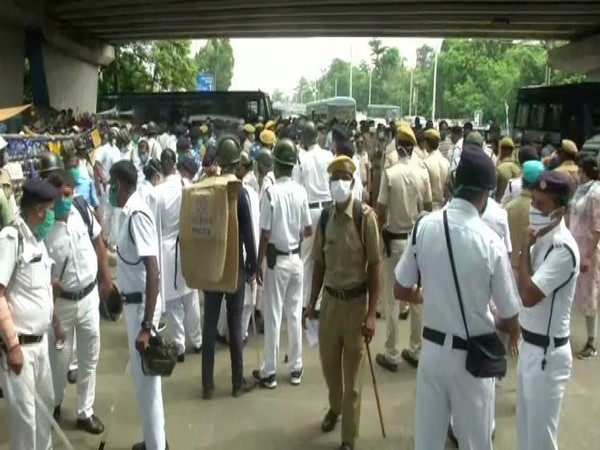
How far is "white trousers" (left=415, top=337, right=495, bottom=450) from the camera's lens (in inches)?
155

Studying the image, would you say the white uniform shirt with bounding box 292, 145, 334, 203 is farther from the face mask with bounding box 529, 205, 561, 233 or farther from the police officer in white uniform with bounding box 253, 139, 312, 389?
the face mask with bounding box 529, 205, 561, 233

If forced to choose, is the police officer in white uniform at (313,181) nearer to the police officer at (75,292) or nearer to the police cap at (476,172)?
the police officer at (75,292)

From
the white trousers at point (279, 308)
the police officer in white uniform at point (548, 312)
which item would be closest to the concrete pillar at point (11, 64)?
the white trousers at point (279, 308)

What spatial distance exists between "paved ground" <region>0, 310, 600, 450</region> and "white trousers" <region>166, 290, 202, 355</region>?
30 cm

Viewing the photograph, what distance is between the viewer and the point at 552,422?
14.3 feet

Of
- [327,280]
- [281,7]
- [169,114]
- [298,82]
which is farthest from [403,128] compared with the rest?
[298,82]

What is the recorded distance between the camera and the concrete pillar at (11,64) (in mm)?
27906

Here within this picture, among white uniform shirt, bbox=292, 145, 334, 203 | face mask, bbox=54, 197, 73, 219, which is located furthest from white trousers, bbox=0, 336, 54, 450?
white uniform shirt, bbox=292, 145, 334, 203

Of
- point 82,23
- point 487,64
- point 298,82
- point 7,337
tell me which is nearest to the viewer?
point 7,337

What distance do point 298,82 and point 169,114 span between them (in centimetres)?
14793

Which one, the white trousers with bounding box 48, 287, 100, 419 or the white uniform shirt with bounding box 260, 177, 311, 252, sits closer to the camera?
the white trousers with bounding box 48, 287, 100, 419

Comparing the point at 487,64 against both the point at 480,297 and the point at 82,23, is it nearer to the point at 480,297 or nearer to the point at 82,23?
the point at 82,23

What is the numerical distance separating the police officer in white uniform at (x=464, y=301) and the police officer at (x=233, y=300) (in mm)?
2778

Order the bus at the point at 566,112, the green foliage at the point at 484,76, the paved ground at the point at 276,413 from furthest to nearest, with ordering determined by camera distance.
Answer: the green foliage at the point at 484,76 → the bus at the point at 566,112 → the paved ground at the point at 276,413
